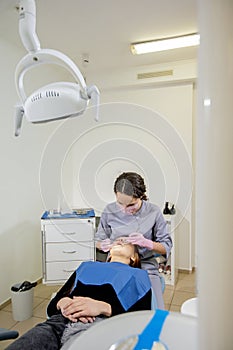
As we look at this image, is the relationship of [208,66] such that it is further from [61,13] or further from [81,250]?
[81,250]

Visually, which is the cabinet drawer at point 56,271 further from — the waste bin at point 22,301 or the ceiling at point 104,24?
the ceiling at point 104,24

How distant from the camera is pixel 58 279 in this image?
2.35 meters

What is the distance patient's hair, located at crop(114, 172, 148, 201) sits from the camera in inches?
48.8

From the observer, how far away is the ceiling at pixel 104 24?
5.93ft

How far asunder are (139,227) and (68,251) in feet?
3.30

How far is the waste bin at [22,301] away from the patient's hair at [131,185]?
131 cm

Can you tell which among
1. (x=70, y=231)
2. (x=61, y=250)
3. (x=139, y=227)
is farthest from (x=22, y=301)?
(x=139, y=227)

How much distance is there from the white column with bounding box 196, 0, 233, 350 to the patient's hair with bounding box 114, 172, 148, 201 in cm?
102

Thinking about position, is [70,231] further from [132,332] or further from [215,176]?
[215,176]

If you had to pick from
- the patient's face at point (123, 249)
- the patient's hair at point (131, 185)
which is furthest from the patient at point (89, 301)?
the patient's hair at point (131, 185)

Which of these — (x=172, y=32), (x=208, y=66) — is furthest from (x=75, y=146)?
(x=172, y=32)

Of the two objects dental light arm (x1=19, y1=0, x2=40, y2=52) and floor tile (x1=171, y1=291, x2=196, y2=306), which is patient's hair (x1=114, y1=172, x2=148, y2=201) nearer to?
dental light arm (x1=19, y1=0, x2=40, y2=52)

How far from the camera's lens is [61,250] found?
2.36m

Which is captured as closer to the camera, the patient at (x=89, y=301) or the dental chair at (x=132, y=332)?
the dental chair at (x=132, y=332)
